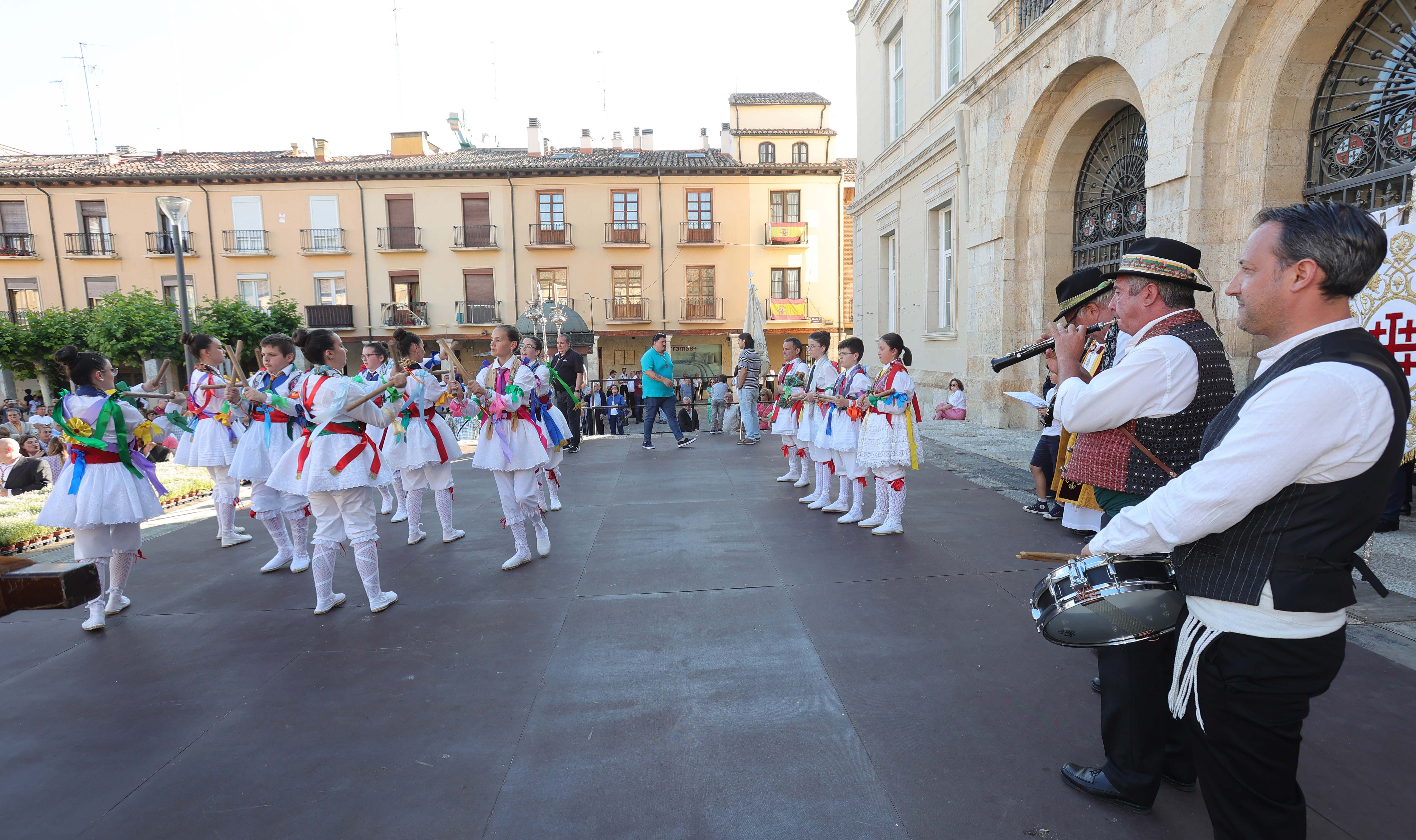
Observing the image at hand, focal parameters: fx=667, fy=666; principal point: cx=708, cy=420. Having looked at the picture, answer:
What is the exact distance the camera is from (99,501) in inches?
174

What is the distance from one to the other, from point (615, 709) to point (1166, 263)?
2.88 meters

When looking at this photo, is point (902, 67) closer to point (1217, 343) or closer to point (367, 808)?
point (1217, 343)

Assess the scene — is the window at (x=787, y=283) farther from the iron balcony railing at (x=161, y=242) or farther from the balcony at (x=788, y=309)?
the iron balcony railing at (x=161, y=242)

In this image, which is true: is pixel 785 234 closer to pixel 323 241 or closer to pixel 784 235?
pixel 784 235

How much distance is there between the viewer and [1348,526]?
157cm

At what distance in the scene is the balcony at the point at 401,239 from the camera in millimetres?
30156

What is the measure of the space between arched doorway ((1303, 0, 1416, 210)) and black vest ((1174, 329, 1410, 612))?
5.98 meters

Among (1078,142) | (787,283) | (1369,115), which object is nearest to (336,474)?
(1369,115)

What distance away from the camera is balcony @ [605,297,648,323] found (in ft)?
103

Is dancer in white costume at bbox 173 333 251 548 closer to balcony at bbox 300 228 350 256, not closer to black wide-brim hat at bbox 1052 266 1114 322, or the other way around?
black wide-brim hat at bbox 1052 266 1114 322

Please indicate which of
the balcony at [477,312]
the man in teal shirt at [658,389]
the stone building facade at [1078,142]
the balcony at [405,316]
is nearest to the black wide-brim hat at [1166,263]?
the stone building facade at [1078,142]

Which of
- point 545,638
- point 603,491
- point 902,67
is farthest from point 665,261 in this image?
point 545,638

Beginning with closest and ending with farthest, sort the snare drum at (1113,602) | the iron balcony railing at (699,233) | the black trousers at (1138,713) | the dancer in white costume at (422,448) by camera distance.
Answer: the snare drum at (1113,602) → the black trousers at (1138,713) → the dancer in white costume at (422,448) → the iron balcony railing at (699,233)

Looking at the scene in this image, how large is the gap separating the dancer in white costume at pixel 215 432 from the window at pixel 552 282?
969 inches
